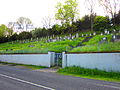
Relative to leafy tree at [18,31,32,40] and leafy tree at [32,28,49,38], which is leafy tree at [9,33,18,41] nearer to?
leafy tree at [18,31,32,40]

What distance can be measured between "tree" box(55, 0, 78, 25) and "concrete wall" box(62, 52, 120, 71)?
33.7 m

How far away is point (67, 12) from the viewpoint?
45.8 meters

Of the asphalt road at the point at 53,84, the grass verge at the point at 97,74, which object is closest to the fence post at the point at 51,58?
the grass verge at the point at 97,74

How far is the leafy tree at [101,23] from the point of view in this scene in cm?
4416

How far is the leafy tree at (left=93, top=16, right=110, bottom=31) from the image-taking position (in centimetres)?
4416

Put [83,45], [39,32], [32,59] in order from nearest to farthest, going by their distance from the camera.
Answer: [32,59]
[83,45]
[39,32]

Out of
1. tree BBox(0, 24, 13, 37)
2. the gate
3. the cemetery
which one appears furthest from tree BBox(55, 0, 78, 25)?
tree BBox(0, 24, 13, 37)

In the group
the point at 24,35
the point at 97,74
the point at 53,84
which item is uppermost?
the point at 24,35

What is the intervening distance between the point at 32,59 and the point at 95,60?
35.3 feet

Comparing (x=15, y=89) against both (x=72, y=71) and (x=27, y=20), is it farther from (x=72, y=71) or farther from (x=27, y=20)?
(x=27, y=20)

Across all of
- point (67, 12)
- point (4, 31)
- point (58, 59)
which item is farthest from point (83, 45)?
point (4, 31)

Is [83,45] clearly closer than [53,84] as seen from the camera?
No

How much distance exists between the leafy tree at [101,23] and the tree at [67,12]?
843cm

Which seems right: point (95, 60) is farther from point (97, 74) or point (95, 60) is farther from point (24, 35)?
point (24, 35)
